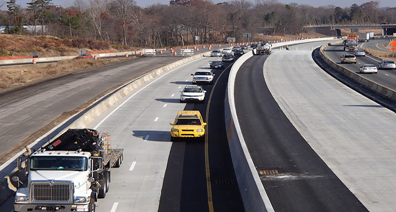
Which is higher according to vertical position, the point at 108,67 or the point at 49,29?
the point at 49,29

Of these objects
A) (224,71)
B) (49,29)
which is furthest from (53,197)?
(49,29)

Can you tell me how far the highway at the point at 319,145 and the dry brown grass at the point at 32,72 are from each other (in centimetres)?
2434

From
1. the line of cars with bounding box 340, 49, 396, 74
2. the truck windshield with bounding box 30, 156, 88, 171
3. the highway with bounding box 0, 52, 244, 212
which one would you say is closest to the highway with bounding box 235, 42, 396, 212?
the highway with bounding box 0, 52, 244, 212

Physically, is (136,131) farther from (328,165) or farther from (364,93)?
(364,93)

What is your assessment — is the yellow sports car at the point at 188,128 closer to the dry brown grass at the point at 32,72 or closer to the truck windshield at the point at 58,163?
the truck windshield at the point at 58,163

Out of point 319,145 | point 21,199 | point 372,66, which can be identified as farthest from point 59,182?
point 372,66

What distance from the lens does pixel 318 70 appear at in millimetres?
56156

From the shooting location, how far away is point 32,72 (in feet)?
182

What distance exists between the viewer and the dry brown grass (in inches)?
1790

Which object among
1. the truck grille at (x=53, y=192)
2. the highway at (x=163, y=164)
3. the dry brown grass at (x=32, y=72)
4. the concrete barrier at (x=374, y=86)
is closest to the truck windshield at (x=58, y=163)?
the truck grille at (x=53, y=192)

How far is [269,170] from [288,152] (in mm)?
3219

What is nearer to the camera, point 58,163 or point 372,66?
point 58,163

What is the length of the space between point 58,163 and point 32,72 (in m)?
47.1

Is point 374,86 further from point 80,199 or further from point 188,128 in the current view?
point 80,199
